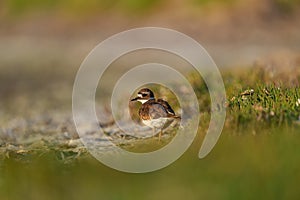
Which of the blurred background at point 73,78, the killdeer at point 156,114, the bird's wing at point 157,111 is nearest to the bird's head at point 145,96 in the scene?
the killdeer at point 156,114

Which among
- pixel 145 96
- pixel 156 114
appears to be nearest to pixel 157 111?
pixel 156 114

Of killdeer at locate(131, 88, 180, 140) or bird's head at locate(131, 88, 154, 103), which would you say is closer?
killdeer at locate(131, 88, 180, 140)

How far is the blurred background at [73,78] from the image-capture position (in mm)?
7777

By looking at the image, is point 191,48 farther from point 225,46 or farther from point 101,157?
point 101,157

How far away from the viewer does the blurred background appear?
7.78 m

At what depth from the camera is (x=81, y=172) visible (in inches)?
327

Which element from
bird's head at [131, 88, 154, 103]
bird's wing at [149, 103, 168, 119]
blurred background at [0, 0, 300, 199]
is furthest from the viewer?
bird's head at [131, 88, 154, 103]

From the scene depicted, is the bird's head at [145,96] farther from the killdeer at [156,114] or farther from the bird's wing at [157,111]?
the bird's wing at [157,111]

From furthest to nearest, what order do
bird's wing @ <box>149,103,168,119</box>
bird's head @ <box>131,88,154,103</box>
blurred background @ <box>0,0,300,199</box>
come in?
1. bird's head @ <box>131,88,154,103</box>
2. bird's wing @ <box>149,103,168,119</box>
3. blurred background @ <box>0,0,300,199</box>

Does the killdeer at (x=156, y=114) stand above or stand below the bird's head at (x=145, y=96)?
below

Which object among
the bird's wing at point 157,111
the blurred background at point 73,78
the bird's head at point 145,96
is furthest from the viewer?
the bird's head at point 145,96

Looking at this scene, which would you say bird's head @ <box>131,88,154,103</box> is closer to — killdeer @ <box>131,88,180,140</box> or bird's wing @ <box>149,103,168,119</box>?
killdeer @ <box>131,88,180,140</box>

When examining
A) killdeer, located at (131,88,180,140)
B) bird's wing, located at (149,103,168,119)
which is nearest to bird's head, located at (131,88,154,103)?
killdeer, located at (131,88,180,140)

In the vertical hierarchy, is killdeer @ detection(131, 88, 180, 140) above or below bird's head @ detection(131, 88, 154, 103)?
below
